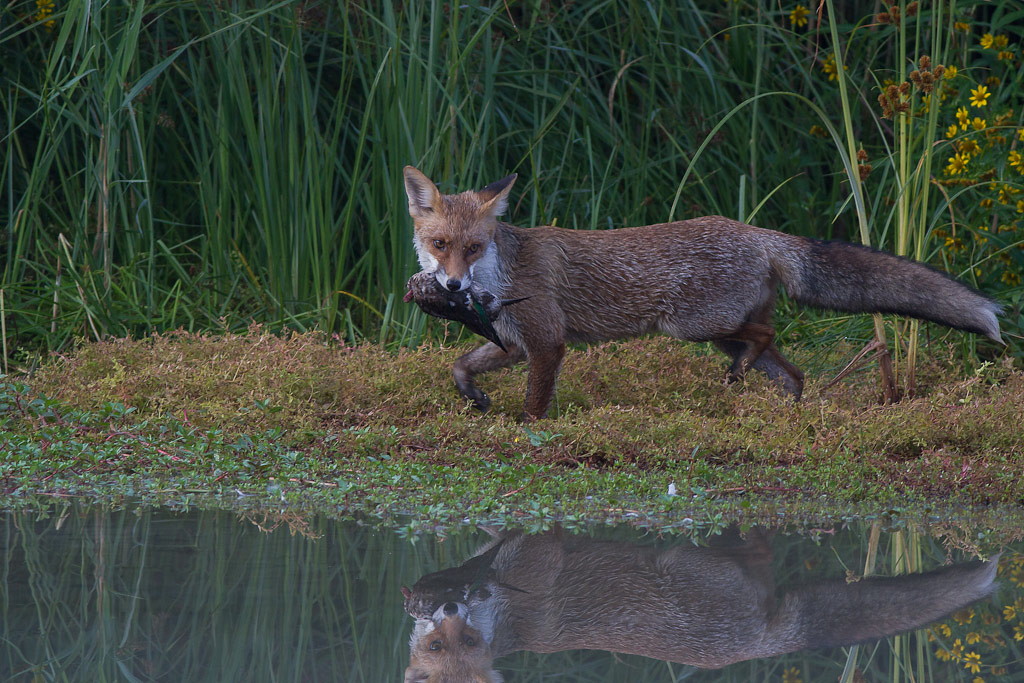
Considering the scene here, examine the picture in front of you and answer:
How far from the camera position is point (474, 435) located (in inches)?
200

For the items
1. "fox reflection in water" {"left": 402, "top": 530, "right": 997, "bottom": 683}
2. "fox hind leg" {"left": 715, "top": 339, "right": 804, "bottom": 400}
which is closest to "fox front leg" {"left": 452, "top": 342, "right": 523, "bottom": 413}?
"fox hind leg" {"left": 715, "top": 339, "right": 804, "bottom": 400}

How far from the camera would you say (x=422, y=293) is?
565 cm

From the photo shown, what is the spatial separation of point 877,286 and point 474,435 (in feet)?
7.38

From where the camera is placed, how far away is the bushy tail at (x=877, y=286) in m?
5.75

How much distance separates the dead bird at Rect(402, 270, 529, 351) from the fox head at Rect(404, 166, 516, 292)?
0.06 m

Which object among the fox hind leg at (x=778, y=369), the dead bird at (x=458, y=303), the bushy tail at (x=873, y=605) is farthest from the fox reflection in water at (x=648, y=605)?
the fox hind leg at (x=778, y=369)

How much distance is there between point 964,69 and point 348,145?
3930 millimetres

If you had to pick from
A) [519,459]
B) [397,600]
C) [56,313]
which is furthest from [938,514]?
[56,313]

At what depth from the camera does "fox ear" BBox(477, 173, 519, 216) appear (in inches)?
232

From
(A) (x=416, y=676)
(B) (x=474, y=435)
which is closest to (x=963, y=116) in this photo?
(B) (x=474, y=435)

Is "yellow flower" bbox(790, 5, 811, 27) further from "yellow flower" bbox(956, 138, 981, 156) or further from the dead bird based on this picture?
the dead bird

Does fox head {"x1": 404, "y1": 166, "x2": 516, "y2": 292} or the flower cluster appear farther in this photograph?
fox head {"x1": 404, "y1": 166, "x2": 516, "y2": 292}

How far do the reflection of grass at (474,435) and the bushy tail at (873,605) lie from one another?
852 millimetres

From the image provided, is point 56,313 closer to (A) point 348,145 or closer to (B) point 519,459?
(A) point 348,145
